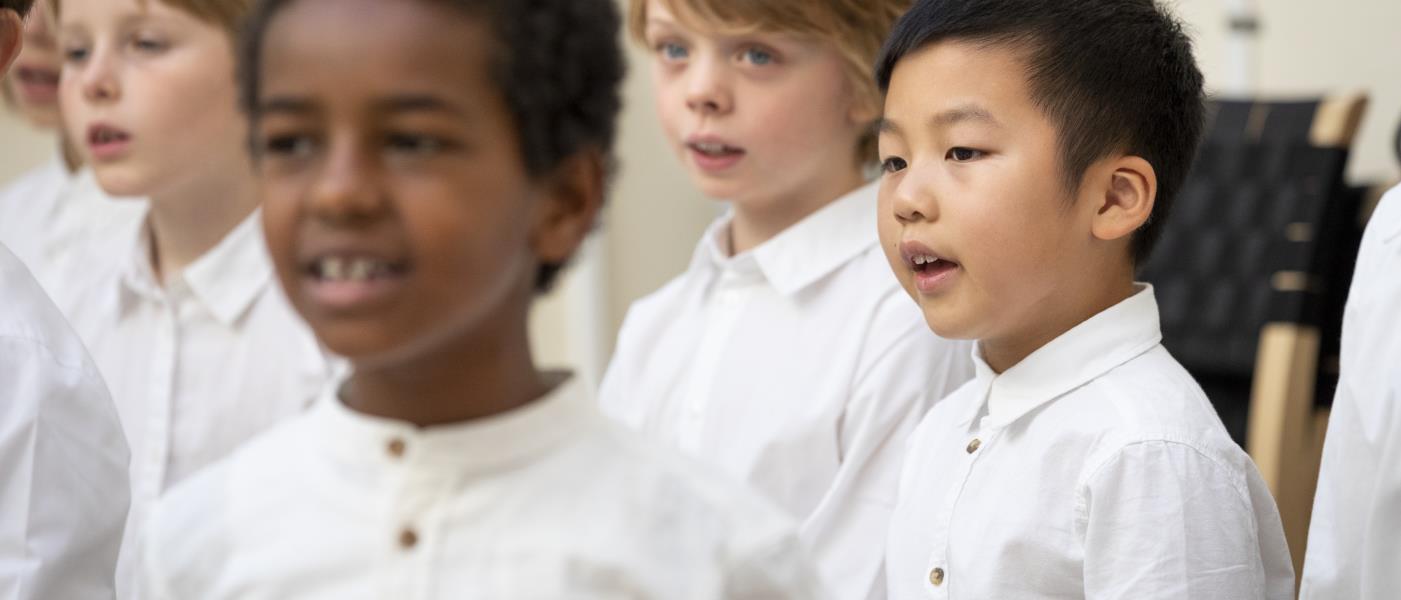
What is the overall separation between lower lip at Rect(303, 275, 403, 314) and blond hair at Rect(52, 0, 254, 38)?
3.41 feet

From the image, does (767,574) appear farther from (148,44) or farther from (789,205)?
(148,44)

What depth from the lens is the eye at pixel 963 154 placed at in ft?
4.06

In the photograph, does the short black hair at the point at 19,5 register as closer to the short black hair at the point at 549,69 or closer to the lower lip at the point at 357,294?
the short black hair at the point at 549,69

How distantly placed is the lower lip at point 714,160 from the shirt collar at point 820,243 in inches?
3.9

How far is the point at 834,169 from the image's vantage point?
1637 mm

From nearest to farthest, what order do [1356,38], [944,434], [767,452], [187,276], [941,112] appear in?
1. [941,112]
2. [944,434]
3. [767,452]
4. [187,276]
5. [1356,38]

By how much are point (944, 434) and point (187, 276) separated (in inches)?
37.9

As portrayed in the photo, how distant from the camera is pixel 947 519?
49.3 inches

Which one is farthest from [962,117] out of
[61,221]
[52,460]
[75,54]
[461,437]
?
[61,221]

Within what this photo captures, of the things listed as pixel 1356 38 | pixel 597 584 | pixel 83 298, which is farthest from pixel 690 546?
pixel 1356 38

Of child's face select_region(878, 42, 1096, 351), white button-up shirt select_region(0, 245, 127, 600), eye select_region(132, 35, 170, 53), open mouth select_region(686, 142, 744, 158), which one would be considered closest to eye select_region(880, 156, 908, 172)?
child's face select_region(878, 42, 1096, 351)

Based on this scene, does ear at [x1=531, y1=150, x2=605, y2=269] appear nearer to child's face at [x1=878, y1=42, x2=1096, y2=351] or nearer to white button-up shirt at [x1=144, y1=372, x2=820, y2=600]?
white button-up shirt at [x1=144, y1=372, x2=820, y2=600]

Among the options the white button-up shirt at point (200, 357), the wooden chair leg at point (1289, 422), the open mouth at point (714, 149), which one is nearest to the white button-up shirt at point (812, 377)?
the open mouth at point (714, 149)

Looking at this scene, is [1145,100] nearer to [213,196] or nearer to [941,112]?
[941,112]
